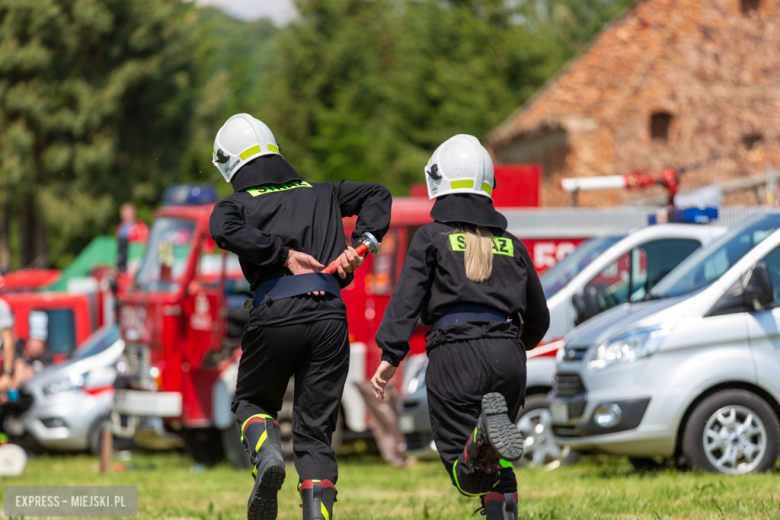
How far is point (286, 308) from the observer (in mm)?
5027

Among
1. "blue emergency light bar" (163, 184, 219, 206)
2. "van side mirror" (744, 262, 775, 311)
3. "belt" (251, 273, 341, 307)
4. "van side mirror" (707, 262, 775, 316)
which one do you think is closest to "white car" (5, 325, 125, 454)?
"blue emergency light bar" (163, 184, 219, 206)

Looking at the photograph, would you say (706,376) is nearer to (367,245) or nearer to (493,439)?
(367,245)

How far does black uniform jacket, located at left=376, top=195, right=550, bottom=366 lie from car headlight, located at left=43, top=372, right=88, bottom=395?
894 cm

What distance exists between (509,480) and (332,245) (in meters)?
1.42

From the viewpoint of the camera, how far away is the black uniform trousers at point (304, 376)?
5.01 metres

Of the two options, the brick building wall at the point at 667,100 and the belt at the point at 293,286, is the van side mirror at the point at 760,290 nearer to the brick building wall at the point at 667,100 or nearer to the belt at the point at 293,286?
the belt at the point at 293,286

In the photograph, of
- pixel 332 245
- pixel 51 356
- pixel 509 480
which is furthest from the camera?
pixel 51 356

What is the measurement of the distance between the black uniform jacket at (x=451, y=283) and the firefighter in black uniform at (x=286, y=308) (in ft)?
1.26

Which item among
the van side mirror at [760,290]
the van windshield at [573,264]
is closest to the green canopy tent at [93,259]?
the van windshield at [573,264]

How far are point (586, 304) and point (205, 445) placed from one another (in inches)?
197

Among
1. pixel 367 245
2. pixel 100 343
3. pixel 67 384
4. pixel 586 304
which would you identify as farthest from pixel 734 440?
pixel 100 343

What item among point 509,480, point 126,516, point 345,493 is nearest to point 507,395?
point 509,480

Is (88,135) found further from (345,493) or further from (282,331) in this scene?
(282,331)

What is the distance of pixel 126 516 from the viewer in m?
6.80
